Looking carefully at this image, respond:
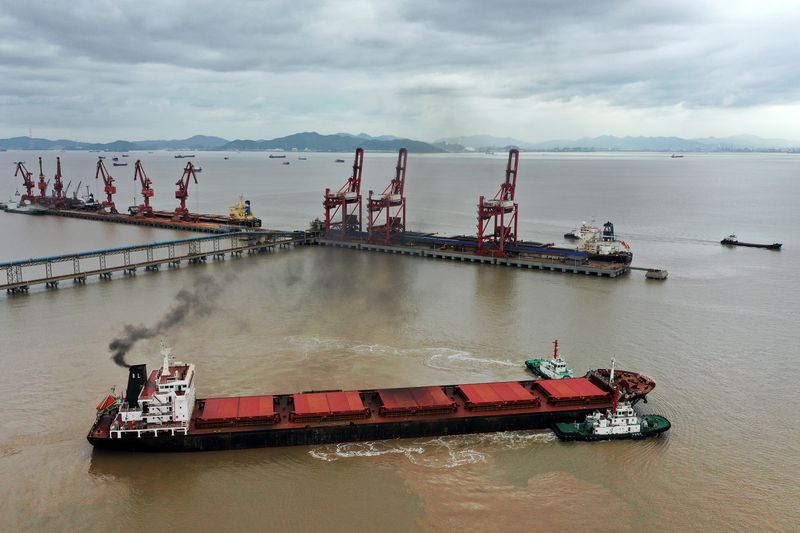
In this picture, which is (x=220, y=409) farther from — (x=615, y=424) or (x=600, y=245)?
(x=600, y=245)

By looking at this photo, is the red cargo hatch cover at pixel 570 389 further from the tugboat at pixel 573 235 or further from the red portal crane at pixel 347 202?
the tugboat at pixel 573 235

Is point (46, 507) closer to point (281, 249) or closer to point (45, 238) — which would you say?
point (281, 249)

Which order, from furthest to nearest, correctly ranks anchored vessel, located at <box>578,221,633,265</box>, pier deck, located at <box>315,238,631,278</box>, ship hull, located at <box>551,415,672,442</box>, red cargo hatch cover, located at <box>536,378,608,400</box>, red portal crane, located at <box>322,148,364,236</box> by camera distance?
red portal crane, located at <box>322,148,364,236</box>, anchored vessel, located at <box>578,221,633,265</box>, pier deck, located at <box>315,238,631,278</box>, red cargo hatch cover, located at <box>536,378,608,400</box>, ship hull, located at <box>551,415,672,442</box>

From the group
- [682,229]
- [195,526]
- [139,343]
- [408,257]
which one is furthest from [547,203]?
[195,526]

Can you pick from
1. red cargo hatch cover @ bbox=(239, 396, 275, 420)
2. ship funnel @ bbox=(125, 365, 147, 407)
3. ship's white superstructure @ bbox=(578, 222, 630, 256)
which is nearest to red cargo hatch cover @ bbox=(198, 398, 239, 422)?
red cargo hatch cover @ bbox=(239, 396, 275, 420)

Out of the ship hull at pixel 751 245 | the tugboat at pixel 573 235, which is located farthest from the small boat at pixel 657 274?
the ship hull at pixel 751 245

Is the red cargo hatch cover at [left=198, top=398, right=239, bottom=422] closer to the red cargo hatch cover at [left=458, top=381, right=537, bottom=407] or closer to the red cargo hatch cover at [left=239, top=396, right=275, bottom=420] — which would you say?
the red cargo hatch cover at [left=239, top=396, right=275, bottom=420]
